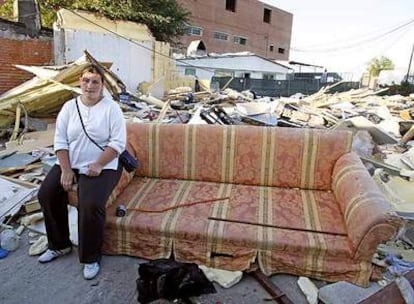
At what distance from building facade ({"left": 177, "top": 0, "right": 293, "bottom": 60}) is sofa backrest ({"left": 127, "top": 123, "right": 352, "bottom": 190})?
2167cm

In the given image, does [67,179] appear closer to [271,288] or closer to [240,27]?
[271,288]

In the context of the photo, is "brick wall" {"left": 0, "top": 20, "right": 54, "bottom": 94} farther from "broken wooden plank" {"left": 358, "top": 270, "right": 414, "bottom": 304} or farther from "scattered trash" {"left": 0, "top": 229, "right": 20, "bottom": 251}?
"broken wooden plank" {"left": 358, "top": 270, "right": 414, "bottom": 304}

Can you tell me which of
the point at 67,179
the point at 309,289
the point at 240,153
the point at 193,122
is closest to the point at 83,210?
the point at 67,179

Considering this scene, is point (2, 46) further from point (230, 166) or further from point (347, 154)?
point (347, 154)

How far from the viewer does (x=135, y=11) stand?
42.2 ft

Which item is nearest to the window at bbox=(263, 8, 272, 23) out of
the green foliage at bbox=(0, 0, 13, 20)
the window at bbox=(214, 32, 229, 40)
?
the window at bbox=(214, 32, 229, 40)

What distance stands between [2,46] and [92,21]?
4.33m

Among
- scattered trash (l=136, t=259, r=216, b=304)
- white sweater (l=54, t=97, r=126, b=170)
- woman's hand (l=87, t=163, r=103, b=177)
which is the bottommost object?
scattered trash (l=136, t=259, r=216, b=304)

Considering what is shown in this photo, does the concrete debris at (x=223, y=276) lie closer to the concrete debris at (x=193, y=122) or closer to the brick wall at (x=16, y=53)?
the concrete debris at (x=193, y=122)

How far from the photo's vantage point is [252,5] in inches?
1216

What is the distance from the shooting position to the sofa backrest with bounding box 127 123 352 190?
2.82m

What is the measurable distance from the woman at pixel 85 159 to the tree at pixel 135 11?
10.9 m

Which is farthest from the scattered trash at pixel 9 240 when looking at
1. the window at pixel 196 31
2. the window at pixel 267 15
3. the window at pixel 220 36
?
the window at pixel 267 15

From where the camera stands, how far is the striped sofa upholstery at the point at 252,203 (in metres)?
2.12
